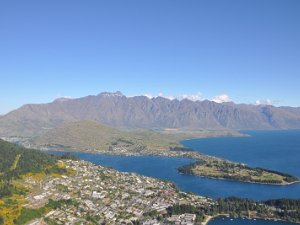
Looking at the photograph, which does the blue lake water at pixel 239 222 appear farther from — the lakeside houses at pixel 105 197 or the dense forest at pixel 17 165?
the dense forest at pixel 17 165

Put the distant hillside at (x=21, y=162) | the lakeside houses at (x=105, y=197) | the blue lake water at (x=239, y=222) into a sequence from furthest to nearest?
the distant hillside at (x=21, y=162)
the blue lake water at (x=239, y=222)
the lakeside houses at (x=105, y=197)

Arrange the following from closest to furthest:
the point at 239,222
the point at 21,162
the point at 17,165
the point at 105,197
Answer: the point at 239,222
the point at 105,197
the point at 17,165
the point at 21,162

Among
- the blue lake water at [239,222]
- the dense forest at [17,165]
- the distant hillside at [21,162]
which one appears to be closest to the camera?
the blue lake water at [239,222]

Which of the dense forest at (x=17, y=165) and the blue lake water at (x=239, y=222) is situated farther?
the dense forest at (x=17, y=165)

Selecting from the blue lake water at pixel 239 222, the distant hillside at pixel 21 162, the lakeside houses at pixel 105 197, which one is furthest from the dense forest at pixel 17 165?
the blue lake water at pixel 239 222

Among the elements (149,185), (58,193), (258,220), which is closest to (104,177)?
(149,185)

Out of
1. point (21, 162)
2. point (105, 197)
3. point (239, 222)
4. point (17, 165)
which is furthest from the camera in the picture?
point (21, 162)

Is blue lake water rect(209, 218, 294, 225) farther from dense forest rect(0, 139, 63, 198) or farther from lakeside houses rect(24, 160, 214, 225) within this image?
dense forest rect(0, 139, 63, 198)

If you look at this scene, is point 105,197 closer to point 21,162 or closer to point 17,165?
point 17,165

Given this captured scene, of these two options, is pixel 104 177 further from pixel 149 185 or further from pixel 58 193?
pixel 58 193

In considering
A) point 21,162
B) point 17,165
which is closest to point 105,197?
point 17,165

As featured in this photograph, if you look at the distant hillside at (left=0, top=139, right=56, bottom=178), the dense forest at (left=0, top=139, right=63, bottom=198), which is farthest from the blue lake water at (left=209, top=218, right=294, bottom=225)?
the distant hillside at (left=0, top=139, right=56, bottom=178)
